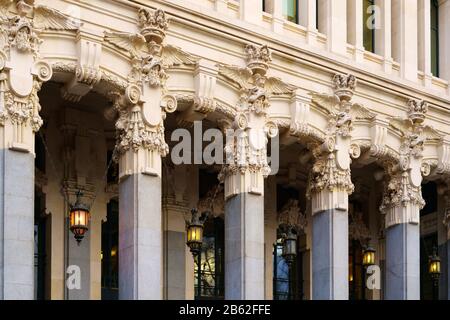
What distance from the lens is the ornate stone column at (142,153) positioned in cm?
3238

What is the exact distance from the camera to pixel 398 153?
3981cm

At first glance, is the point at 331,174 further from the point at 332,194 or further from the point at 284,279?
the point at 284,279

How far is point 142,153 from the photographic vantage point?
32906mm

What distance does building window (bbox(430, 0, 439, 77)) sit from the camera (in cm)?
4362

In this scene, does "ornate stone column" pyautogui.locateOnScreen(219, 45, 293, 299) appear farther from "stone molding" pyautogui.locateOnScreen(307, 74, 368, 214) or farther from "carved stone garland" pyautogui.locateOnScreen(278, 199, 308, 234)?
"carved stone garland" pyautogui.locateOnScreen(278, 199, 308, 234)

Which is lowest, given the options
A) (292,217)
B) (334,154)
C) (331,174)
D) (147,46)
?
(292,217)

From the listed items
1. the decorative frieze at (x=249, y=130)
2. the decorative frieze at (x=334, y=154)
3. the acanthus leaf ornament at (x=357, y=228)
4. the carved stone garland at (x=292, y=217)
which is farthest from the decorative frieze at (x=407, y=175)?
the decorative frieze at (x=249, y=130)

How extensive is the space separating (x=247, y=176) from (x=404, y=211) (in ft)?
21.8

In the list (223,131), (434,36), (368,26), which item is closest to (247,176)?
(223,131)

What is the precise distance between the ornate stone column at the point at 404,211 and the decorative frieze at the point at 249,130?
5.60 metres

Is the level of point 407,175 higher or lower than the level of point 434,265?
higher

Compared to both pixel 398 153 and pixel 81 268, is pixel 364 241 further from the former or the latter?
pixel 81 268

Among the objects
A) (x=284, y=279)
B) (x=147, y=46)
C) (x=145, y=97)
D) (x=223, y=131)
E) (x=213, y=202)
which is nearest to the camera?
(x=145, y=97)

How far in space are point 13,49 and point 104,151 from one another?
24.4 ft
